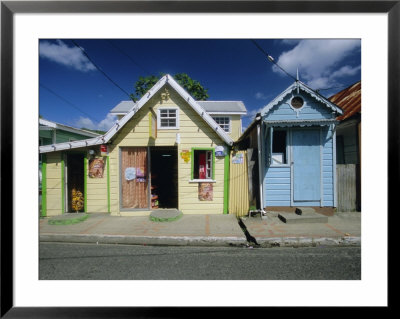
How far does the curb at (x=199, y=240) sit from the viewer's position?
15.5 ft

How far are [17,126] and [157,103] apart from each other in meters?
4.98

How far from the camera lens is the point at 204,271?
348 centimetres

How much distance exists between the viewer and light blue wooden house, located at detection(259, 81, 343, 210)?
6.78 meters

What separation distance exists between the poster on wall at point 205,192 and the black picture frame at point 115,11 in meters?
4.92

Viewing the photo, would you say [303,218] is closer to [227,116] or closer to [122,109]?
[227,116]

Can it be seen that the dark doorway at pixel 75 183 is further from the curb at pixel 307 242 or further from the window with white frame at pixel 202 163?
the curb at pixel 307 242

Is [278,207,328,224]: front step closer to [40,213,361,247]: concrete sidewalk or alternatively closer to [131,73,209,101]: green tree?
[40,213,361,247]: concrete sidewalk

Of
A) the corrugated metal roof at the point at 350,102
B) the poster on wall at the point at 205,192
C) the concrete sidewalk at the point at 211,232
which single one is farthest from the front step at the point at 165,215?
the corrugated metal roof at the point at 350,102

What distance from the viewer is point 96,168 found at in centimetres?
727

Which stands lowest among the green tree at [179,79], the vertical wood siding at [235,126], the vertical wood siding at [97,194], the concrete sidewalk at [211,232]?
the concrete sidewalk at [211,232]

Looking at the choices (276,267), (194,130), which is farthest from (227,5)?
(194,130)

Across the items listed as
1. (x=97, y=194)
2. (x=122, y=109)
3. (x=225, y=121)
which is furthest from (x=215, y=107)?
(x=97, y=194)

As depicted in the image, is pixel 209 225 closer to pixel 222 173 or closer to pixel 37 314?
pixel 222 173

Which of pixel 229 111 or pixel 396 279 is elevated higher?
pixel 229 111
